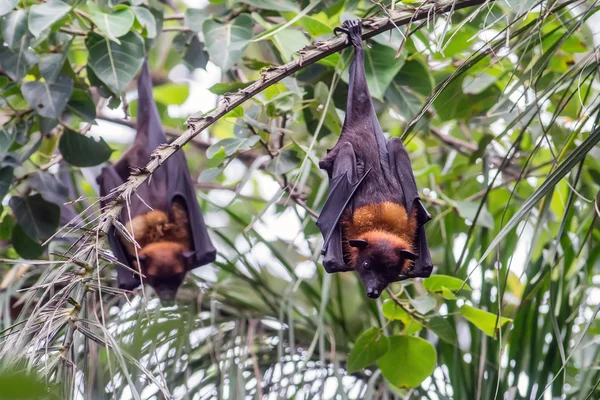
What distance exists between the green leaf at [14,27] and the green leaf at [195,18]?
789 mm

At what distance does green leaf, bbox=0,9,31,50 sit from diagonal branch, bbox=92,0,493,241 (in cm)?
113

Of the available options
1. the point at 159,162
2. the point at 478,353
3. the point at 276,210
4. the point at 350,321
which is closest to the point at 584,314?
the point at 478,353

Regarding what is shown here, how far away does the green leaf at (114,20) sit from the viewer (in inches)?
115

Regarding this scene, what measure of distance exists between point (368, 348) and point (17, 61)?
5.94ft

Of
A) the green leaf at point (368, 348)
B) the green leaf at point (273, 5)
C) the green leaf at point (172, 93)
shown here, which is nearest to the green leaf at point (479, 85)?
the green leaf at point (273, 5)

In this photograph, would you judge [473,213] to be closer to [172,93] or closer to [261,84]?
[261,84]

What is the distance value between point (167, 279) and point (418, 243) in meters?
1.54

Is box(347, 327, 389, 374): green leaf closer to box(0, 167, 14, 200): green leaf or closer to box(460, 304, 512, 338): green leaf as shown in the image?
box(460, 304, 512, 338): green leaf

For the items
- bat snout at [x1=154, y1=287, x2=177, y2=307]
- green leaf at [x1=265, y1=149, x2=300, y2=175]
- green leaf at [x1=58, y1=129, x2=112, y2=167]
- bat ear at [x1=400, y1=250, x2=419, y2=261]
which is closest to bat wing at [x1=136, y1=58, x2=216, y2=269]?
bat snout at [x1=154, y1=287, x2=177, y2=307]

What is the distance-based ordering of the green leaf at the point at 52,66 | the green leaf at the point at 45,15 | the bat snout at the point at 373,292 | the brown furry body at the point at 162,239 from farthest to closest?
the brown furry body at the point at 162,239 → the green leaf at the point at 52,66 → the green leaf at the point at 45,15 → the bat snout at the point at 373,292

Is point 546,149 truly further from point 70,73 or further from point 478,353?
point 70,73

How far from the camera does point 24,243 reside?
3.50 m

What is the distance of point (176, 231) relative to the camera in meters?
4.12

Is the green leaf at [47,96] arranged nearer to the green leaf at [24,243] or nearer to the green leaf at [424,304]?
the green leaf at [24,243]
